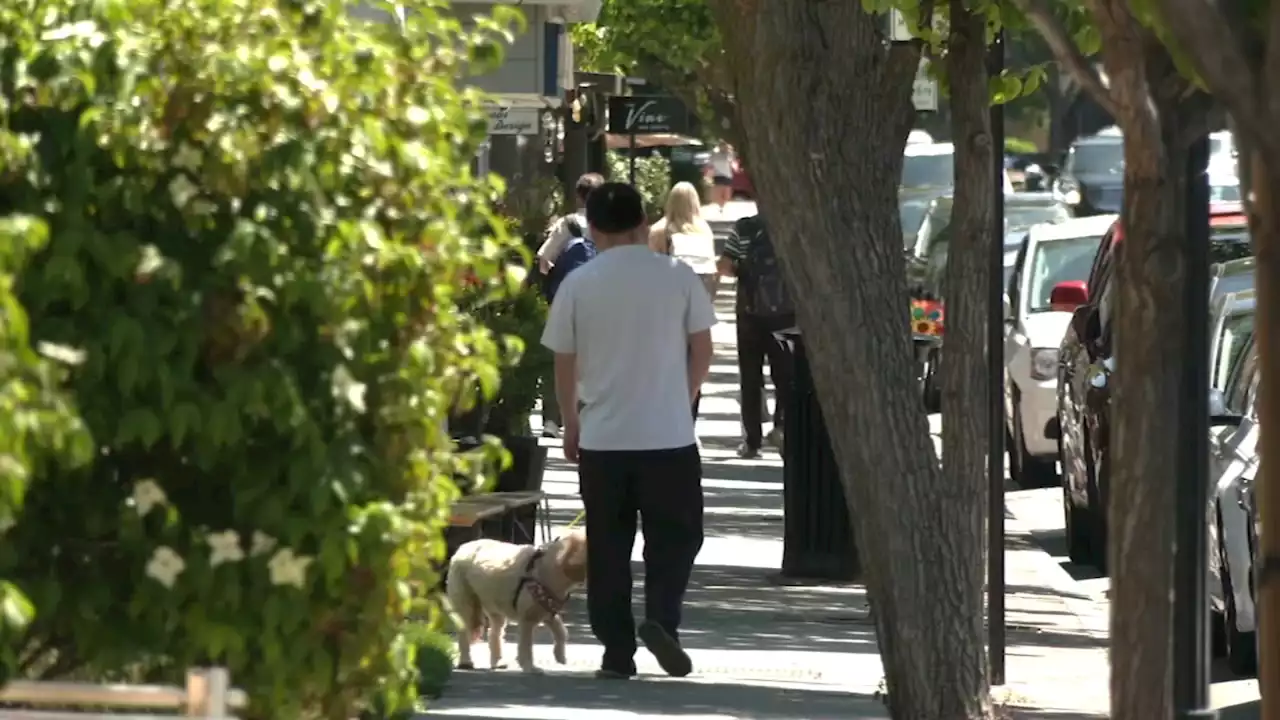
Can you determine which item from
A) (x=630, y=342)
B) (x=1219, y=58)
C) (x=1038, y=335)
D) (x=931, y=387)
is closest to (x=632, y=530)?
(x=630, y=342)

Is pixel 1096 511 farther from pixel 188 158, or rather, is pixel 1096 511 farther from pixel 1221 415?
pixel 188 158

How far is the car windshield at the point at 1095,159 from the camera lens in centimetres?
4100

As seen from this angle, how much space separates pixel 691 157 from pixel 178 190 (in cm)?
4915

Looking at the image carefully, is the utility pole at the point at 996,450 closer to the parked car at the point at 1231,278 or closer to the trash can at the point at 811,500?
the trash can at the point at 811,500

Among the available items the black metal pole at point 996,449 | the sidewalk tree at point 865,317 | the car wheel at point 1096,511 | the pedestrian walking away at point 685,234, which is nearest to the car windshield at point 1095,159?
the pedestrian walking away at point 685,234

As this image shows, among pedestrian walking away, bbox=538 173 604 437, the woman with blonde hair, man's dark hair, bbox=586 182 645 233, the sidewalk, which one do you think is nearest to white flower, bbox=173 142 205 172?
the sidewalk

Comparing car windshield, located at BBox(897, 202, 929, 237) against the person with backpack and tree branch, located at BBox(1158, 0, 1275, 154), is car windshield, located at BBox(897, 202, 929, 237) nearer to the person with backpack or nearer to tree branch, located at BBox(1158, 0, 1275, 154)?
the person with backpack

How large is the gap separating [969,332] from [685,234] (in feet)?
29.0

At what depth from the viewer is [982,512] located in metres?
8.10

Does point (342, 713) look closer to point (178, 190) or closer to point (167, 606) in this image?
point (167, 606)

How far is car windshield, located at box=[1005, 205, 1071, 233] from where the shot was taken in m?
27.5

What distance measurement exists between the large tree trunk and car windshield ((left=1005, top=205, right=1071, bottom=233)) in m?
19.4

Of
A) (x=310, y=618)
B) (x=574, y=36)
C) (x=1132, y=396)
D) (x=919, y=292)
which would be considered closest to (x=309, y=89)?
(x=310, y=618)

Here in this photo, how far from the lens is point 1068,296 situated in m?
17.6
